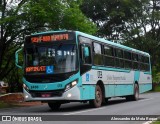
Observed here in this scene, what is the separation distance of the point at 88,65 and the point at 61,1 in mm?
9511

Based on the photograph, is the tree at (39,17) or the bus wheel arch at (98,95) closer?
the bus wheel arch at (98,95)

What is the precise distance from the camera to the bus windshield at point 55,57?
17219 millimetres

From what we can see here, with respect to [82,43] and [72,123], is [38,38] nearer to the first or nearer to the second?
[82,43]

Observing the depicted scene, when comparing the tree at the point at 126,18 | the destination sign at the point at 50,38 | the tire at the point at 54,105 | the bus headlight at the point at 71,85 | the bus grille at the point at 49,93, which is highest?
the tree at the point at 126,18

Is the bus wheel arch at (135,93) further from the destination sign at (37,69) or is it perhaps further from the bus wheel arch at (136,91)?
the destination sign at (37,69)

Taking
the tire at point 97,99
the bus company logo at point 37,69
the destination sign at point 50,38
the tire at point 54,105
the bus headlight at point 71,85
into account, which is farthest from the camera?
the tire at point 54,105

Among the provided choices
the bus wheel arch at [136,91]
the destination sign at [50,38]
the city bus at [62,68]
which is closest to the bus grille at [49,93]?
the city bus at [62,68]

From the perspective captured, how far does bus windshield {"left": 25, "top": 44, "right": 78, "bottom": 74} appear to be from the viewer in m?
17.2

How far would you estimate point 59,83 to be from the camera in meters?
17.1

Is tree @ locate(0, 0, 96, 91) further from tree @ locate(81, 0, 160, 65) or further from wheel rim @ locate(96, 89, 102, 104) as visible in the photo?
tree @ locate(81, 0, 160, 65)

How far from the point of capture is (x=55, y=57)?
56.8 ft

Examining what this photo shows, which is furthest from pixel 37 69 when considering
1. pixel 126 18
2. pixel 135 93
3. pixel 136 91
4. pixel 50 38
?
pixel 126 18

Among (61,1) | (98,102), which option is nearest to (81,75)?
(98,102)

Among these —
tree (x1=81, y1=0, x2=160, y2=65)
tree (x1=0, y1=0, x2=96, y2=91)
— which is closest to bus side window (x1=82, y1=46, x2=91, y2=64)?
tree (x1=0, y1=0, x2=96, y2=91)
